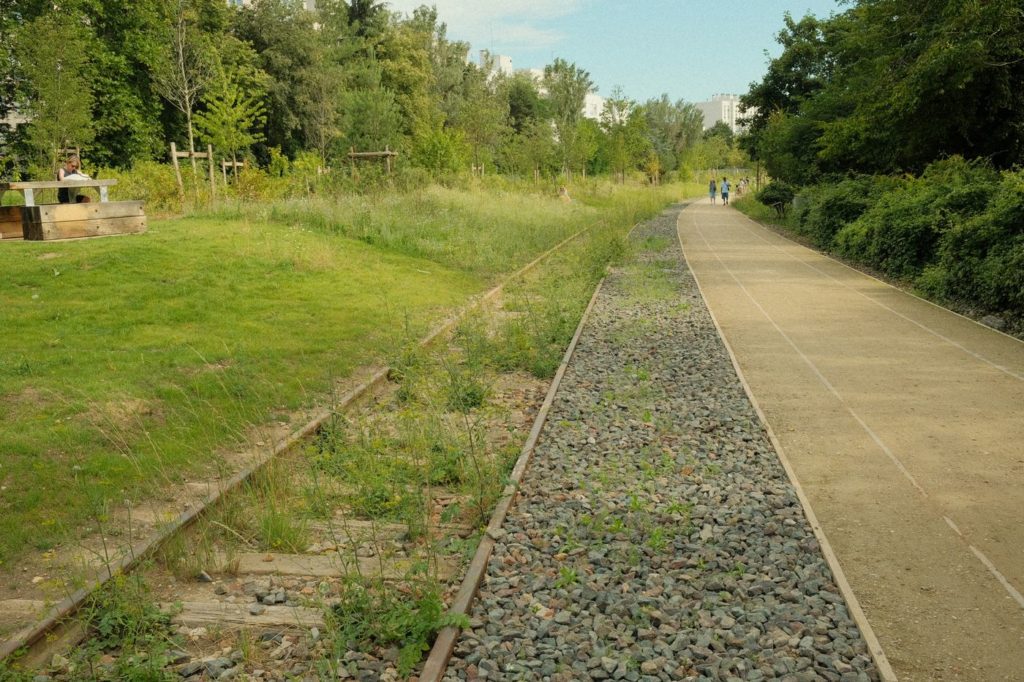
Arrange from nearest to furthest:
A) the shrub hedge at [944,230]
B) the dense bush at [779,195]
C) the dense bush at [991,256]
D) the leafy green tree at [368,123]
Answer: the dense bush at [991,256] < the shrub hedge at [944,230] < the dense bush at [779,195] < the leafy green tree at [368,123]

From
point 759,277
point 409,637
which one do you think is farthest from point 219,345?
point 759,277

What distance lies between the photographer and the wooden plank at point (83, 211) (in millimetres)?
13233

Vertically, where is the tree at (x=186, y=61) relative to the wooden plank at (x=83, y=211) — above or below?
above

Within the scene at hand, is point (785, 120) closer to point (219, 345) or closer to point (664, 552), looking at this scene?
point (219, 345)

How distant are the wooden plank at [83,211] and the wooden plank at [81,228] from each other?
0.07m

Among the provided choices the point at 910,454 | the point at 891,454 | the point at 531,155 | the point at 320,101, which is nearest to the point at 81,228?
the point at 891,454

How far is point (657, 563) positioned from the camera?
469 cm

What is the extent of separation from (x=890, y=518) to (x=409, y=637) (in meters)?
3.35

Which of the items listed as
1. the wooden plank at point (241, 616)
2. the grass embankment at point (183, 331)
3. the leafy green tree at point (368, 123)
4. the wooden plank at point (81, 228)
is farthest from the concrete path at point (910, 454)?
the leafy green tree at point (368, 123)

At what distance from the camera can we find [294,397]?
8.14m

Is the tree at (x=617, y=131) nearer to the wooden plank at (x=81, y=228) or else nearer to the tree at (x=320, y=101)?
the tree at (x=320, y=101)

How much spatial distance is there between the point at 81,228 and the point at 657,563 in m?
12.7

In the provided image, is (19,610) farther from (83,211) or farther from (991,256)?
(991,256)

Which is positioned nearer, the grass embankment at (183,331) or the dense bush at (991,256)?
the grass embankment at (183,331)
